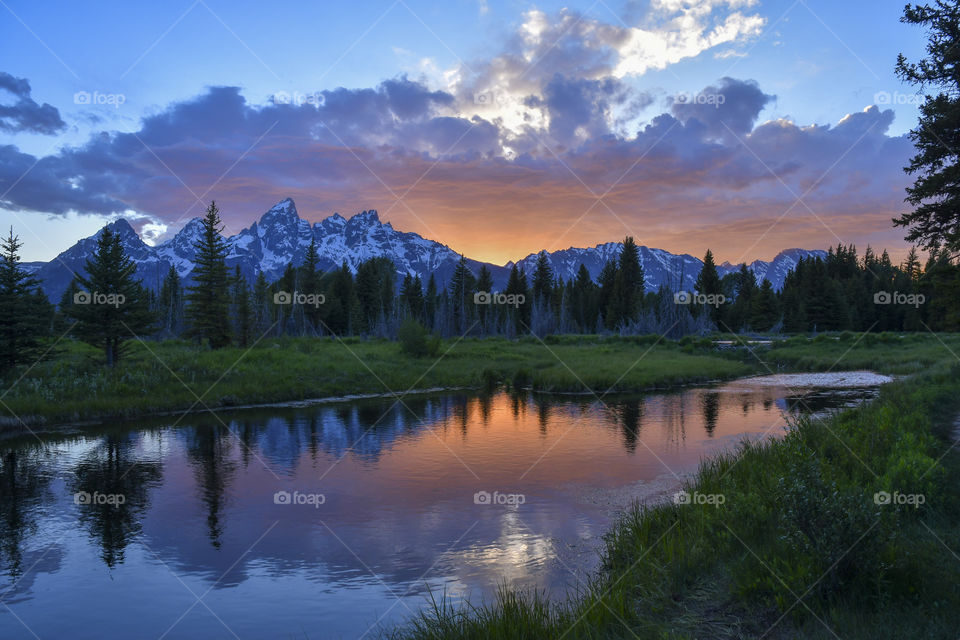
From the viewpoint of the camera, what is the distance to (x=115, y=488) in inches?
610

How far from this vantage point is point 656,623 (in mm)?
6539

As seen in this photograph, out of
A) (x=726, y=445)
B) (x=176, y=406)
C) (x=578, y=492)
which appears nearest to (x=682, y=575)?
(x=578, y=492)

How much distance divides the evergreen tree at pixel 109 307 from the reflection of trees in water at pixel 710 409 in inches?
1203

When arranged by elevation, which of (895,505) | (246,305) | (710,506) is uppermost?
(246,305)

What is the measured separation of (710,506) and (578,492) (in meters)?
4.79

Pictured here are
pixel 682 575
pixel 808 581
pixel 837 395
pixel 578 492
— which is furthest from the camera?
pixel 837 395

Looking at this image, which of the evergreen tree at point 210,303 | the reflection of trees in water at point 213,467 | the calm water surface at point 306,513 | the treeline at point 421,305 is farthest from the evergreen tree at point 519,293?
the reflection of trees in water at point 213,467

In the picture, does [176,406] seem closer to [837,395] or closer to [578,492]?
[578,492]
